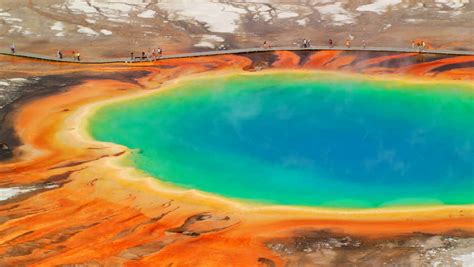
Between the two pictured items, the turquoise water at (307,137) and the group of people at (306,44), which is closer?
the turquoise water at (307,137)

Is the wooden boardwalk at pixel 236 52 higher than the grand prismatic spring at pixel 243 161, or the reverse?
the wooden boardwalk at pixel 236 52

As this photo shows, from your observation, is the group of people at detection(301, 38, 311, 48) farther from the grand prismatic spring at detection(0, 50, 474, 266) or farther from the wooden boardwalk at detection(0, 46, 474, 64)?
the grand prismatic spring at detection(0, 50, 474, 266)

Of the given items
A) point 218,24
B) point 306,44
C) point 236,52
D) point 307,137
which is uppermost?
point 218,24

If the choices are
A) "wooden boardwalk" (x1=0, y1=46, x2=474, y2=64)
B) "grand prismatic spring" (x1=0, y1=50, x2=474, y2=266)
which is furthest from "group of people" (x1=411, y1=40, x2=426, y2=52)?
"grand prismatic spring" (x1=0, y1=50, x2=474, y2=266)

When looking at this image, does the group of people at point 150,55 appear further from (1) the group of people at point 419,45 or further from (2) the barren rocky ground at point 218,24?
(1) the group of people at point 419,45

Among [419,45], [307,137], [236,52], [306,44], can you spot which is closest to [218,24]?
[236,52]

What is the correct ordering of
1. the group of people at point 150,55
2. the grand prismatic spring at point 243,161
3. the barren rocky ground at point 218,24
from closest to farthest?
the grand prismatic spring at point 243,161 < the group of people at point 150,55 < the barren rocky ground at point 218,24

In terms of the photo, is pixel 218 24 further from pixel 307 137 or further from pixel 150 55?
pixel 307 137

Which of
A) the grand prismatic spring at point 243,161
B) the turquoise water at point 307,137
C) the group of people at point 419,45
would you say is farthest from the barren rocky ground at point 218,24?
the turquoise water at point 307,137
